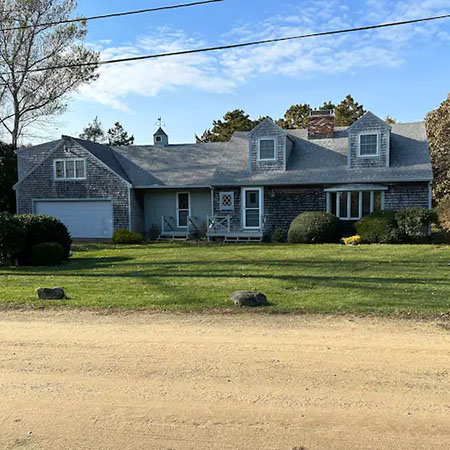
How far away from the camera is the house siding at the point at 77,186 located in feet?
78.8

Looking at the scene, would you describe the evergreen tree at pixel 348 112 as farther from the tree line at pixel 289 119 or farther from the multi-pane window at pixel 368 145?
the multi-pane window at pixel 368 145

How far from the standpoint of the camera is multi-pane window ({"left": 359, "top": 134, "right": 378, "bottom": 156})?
69.4 feet

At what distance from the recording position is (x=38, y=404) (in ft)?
13.4

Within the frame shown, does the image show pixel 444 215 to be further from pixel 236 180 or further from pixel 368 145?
pixel 236 180

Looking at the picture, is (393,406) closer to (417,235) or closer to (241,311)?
(241,311)

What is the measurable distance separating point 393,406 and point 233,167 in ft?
66.8

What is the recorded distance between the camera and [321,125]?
24.3 m

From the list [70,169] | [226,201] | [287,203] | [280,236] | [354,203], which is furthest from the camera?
[70,169]

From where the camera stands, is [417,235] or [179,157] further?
[179,157]

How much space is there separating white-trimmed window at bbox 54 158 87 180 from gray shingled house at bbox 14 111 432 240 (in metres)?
0.06

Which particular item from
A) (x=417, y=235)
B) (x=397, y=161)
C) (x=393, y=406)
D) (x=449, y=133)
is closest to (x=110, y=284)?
(x=393, y=406)

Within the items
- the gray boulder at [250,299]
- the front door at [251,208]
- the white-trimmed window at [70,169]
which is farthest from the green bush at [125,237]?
the gray boulder at [250,299]

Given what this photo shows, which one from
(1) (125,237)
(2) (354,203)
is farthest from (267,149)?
(1) (125,237)

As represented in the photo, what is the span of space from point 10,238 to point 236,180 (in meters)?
11.6
